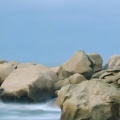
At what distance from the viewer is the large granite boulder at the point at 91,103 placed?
1180 cm

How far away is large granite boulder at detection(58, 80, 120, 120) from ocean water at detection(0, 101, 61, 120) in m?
3.73

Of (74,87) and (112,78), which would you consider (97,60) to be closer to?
(112,78)

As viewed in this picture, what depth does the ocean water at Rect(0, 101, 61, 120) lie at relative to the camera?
16594 millimetres

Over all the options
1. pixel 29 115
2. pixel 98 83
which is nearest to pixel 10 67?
pixel 29 115

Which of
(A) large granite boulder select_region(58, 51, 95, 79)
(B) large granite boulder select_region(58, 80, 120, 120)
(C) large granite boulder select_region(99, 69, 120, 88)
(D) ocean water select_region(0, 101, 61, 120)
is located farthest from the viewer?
(A) large granite boulder select_region(58, 51, 95, 79)

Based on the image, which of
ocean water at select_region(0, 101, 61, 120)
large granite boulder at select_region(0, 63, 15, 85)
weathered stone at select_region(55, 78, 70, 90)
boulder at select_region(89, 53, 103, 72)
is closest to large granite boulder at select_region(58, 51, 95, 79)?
weathered stone at select_region(55, 78, 70, 90)

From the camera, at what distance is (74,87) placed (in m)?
13.0

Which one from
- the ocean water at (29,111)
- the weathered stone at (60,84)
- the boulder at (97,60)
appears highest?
the boulder at (97,60)

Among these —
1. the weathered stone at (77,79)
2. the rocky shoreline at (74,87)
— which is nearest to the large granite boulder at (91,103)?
the rocky shoreline at (74,87)

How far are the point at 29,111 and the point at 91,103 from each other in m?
6.26

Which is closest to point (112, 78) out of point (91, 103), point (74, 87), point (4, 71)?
point (74, 87)

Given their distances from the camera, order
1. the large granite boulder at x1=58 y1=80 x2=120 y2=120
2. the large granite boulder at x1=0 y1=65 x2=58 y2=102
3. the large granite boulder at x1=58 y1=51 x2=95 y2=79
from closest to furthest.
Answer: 1. the large granite boulder at x1=58 y1=80 x2=120 y2=120
2. the large granite boulder at x1=0 y1=65 x2=58 y2=102
3. the large granite boulder at x1=58 y1=51 x2=95 y2=79

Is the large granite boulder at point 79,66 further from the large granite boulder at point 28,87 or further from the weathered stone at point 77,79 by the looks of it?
the weathered stone at point 77,79

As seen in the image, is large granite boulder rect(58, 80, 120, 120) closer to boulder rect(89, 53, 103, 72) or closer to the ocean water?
the ocean water
